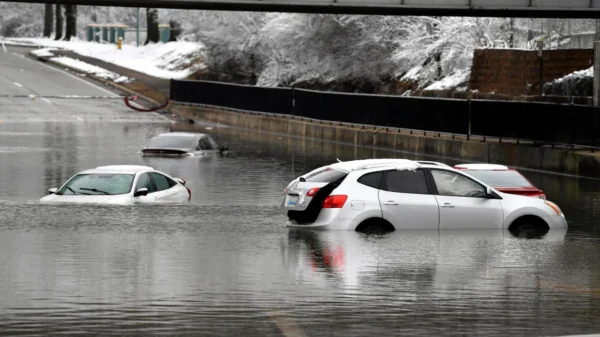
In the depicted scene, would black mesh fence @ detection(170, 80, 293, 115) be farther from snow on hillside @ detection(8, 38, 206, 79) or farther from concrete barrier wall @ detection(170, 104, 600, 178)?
snow on hillside @ detection(8, 38, 206, 79)

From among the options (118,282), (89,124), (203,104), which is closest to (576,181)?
(118,282)

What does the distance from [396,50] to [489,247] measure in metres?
52.8

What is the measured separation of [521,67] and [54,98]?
28365mm

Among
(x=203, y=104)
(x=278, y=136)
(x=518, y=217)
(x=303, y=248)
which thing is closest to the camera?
(x=303, y=248)

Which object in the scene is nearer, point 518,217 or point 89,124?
point 518,217

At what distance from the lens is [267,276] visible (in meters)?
14.5

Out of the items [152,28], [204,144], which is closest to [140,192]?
[204,144]

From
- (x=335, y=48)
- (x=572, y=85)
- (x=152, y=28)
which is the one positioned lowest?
(x=572, y=85)

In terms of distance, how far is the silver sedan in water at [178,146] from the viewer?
3975cm

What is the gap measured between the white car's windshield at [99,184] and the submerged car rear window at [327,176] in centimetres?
480

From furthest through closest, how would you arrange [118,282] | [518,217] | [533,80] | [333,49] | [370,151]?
[333,49]
[533,80]
[370,151]
[518,217]
[118,282]

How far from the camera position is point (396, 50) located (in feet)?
229

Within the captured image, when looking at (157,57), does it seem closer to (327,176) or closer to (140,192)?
(140,192)

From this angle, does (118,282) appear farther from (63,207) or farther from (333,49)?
(333,49)
